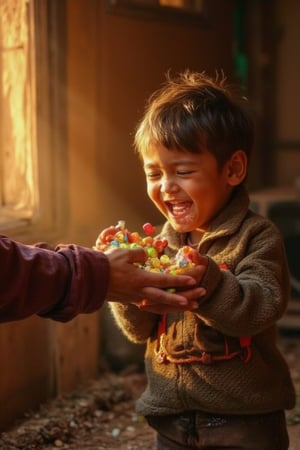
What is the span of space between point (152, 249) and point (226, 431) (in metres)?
0.63

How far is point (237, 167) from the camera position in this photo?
2.48 m

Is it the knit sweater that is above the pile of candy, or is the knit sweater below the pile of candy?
below

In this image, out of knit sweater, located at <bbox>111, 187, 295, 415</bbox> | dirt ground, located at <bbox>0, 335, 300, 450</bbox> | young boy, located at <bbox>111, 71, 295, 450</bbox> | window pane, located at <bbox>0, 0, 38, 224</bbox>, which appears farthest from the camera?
window pane, located at <bbox>0, 0, 38, 224</bbox>

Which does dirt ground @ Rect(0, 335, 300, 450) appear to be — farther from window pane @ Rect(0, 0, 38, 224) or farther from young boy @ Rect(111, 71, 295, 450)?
young boy @ Rect(111, 71, 295, 450)

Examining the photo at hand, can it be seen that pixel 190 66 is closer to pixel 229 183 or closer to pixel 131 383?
pixel 131 383

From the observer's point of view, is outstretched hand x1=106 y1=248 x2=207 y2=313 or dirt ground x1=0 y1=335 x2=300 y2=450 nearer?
outstretched hand x1=106 y1=248 x2=207 y2=313

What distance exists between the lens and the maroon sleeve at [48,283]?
1.96 m

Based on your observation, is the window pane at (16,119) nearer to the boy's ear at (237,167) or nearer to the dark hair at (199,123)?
the dark hair at (199,123)

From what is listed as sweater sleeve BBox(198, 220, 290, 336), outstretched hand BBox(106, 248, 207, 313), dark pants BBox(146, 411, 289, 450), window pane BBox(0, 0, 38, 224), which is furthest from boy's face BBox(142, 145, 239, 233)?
window pane BBox(0, 0, 38, 224)

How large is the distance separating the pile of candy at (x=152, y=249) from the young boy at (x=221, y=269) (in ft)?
0.39

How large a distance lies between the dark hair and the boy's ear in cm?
2

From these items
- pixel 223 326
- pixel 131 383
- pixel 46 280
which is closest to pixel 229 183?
pixel 223 326

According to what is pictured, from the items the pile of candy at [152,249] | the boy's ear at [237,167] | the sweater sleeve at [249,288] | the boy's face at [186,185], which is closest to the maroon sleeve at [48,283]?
the pile of candy at [152,249]

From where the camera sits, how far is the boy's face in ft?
7.83
